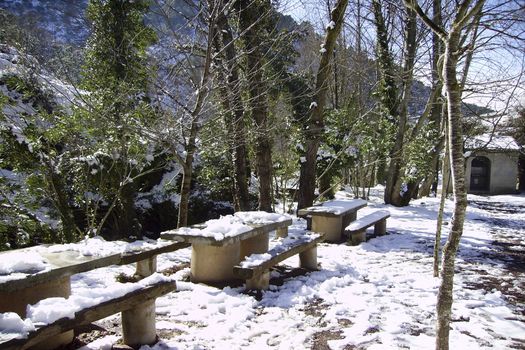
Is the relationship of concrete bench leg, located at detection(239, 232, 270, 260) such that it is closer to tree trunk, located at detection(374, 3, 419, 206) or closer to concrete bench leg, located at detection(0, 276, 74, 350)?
concrete bench leg, located at detection(0, 276, 74, 350)

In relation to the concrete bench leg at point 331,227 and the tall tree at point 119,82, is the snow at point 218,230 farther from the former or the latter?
the concrete bench leg at point 331,227

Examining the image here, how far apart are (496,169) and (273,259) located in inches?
1005

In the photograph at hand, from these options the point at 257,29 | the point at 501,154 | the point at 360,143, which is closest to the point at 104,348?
the point at 257,29

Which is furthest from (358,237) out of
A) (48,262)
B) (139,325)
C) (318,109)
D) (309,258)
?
(48,262)

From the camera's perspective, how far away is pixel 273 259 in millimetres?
4594

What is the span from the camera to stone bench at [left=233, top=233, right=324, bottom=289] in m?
4.22

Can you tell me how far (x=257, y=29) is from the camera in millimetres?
8688

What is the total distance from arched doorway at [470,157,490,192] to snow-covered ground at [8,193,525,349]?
72.7ft

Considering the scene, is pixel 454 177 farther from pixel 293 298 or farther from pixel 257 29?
pixel 257 29

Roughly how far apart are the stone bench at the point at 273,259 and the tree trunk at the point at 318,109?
398cm

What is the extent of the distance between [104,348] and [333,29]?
7.65 m

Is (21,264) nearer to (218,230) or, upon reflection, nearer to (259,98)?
(218,230)

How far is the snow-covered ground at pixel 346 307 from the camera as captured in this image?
338cm

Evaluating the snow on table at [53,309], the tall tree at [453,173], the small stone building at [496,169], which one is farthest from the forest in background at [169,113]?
the small stone building at [496,169]
